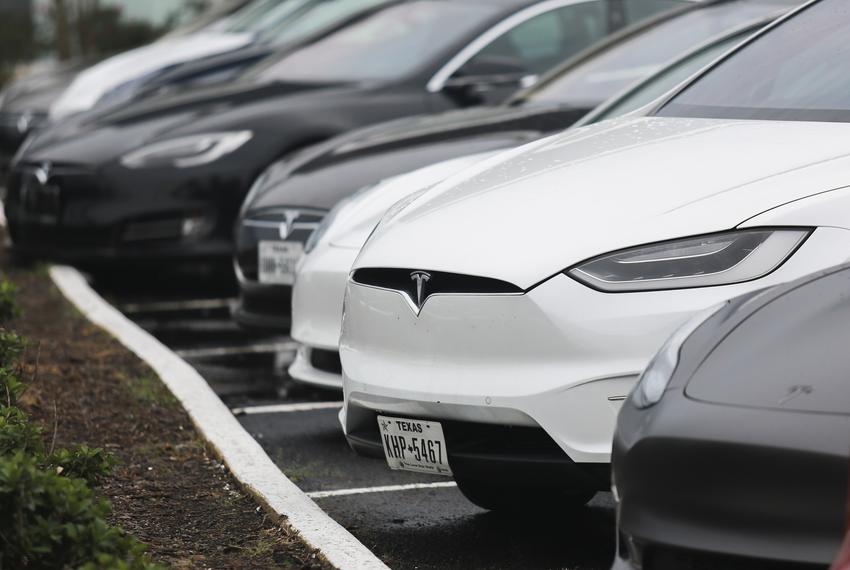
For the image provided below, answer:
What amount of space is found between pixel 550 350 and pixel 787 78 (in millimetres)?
1513

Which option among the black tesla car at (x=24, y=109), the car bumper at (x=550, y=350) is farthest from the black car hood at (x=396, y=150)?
the black tesla car at (x=24, y=109)

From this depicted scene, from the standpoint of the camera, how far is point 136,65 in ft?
40.5

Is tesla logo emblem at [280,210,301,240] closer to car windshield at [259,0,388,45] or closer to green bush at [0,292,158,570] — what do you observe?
green bush at [0,292,158,570]

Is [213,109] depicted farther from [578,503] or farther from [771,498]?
[771,498]

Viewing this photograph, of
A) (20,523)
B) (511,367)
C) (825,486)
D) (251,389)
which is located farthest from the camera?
(251,389)

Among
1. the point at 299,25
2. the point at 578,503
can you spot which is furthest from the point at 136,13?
the point at 578,503

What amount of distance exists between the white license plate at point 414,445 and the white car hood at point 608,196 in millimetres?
401

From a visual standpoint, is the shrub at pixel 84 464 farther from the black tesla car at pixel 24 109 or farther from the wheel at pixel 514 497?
the black tesla car at pixel 24 109

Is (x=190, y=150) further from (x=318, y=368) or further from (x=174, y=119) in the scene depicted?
(x=318, y=368)

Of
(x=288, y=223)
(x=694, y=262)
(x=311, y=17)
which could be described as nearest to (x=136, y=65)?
(x=311, y=17)

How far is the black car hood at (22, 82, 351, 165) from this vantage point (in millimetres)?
8266

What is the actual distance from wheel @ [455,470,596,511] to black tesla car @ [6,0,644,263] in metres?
3.71

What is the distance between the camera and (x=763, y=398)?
8.54 feet

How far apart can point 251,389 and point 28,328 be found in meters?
1.32
